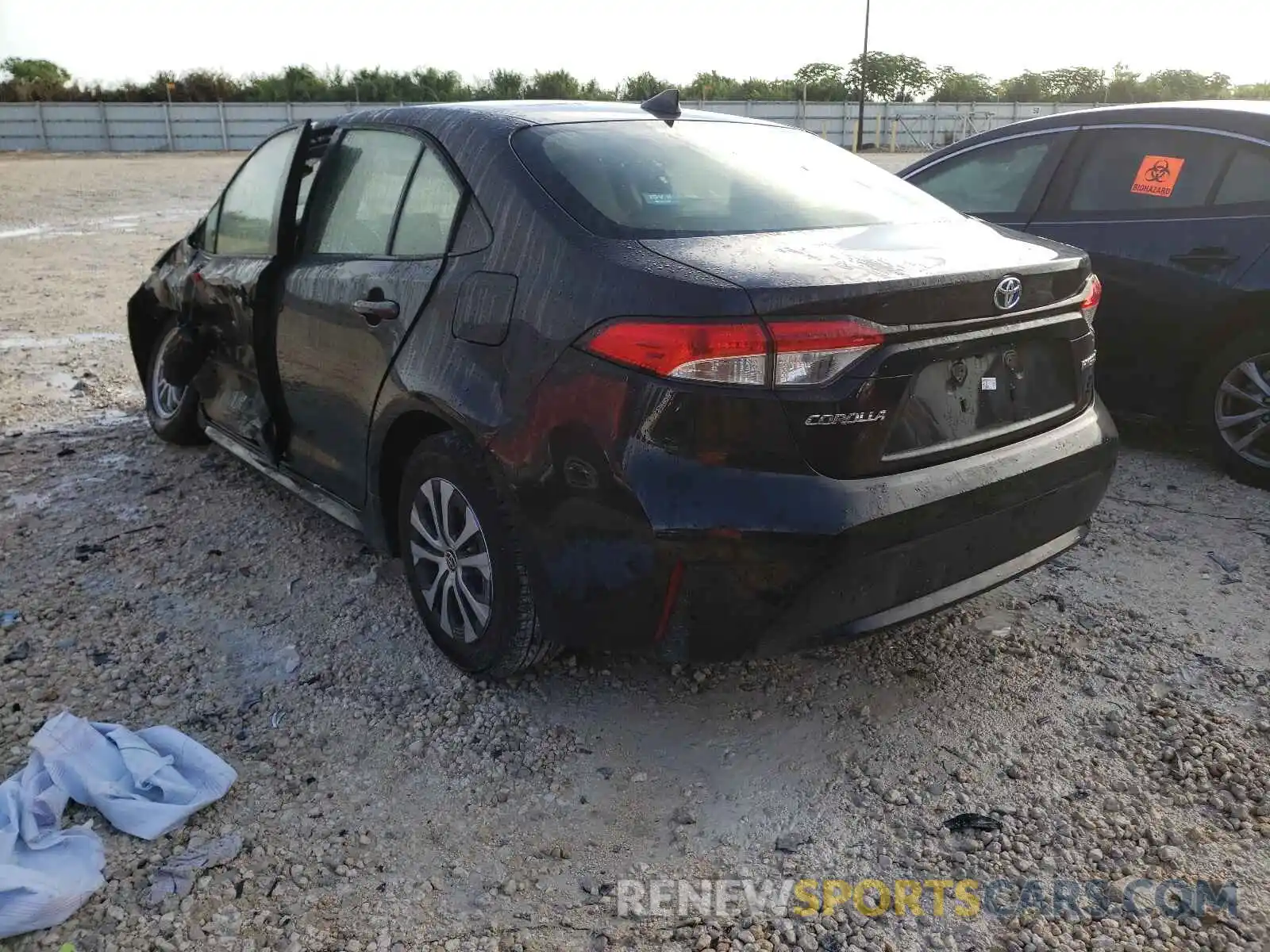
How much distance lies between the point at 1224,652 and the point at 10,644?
387 cm

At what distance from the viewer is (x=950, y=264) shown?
2525mm

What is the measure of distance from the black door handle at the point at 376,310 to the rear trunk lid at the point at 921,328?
92 cm

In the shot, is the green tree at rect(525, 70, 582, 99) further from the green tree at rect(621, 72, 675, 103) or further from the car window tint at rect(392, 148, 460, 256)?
the car window tint at rect(392, 148, 460, 256)

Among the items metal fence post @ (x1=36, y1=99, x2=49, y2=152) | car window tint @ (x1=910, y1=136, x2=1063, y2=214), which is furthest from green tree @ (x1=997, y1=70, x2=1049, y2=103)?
car window tint @ (x1=910, y1=136, x2=1063, y2=214)

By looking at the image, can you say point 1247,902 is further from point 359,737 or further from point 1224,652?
point 359,737

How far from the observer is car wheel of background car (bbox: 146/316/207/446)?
502 cm

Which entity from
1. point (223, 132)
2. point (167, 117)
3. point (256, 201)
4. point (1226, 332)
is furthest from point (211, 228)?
point (167, 117)

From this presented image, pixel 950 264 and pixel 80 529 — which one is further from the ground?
pixel 950 264

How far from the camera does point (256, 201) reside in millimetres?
4223

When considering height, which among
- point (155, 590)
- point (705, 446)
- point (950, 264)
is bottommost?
point (155, 590)

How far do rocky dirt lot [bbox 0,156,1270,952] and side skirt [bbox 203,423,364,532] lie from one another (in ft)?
0.96

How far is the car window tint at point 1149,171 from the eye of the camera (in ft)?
15.0

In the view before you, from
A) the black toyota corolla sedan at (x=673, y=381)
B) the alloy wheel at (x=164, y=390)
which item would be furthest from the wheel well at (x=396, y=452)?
the alloy wheel at (x=164, y=390)

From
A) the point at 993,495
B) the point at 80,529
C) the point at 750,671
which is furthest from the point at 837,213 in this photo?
the point at 80,529
